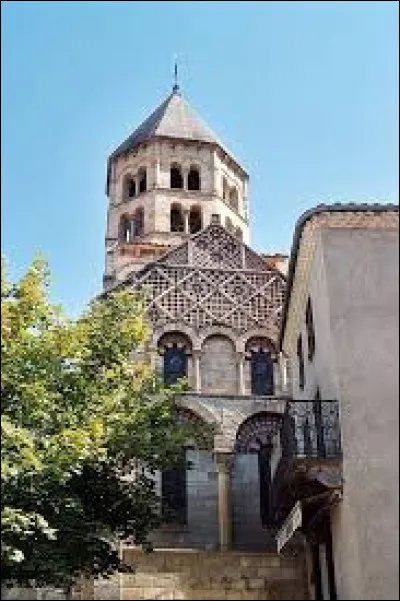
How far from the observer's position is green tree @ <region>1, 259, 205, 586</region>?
42.7 ft

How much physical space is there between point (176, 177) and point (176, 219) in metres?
1.99

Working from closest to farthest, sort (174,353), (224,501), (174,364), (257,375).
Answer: (224,501)
(174,364)
(174,353)
(257,375)

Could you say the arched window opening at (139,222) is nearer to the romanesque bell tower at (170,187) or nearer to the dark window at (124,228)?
the romanesque bell tower at (170,187)

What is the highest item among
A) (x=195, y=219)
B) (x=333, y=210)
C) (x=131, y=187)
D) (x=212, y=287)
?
(x=131, y=187)

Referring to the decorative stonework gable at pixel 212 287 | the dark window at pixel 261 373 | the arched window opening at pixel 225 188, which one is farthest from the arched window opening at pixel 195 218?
the dark window at pixel 261 373

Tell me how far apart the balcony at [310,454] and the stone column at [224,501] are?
613cm

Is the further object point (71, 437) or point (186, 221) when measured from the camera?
point (186, 221)

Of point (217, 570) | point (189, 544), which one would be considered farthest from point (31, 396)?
point (189, 544)

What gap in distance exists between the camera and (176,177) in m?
34.6

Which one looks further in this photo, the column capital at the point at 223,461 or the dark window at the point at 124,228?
the dark window at the point at 124,228

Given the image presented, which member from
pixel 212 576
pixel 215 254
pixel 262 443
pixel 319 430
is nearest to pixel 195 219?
A: pixel 215 254

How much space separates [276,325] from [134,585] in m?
11.7

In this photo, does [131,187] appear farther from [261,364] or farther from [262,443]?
[262,443]

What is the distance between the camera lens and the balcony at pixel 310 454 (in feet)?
42.4
